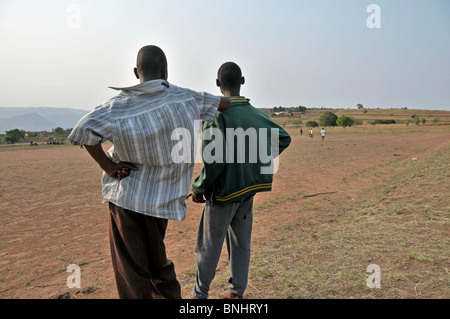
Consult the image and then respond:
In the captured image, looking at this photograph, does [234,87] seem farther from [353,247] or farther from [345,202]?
[345,202]

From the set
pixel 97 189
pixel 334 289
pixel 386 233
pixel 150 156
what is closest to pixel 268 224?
pixel 386 233

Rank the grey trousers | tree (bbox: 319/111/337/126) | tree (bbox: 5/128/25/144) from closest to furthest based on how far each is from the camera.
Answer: the grey trousers → tree (bbox: 5/128/25/144) → tree (bbox: 319/111/337/126)

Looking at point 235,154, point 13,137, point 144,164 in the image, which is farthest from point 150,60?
point 13,137

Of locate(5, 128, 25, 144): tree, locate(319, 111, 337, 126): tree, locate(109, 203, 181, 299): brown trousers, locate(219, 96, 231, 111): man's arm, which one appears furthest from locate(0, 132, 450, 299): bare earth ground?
locate(319, 111, 337, 126): tree

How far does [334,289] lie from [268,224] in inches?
128

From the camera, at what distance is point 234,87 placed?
264 cm

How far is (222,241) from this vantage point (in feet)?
8.47

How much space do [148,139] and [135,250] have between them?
72cm

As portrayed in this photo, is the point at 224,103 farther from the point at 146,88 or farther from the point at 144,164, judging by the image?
the point at 144,164

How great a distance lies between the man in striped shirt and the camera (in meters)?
1.97

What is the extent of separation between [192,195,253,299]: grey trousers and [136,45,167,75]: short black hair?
1.07 m

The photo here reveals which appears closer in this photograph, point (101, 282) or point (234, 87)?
point (234, 87)

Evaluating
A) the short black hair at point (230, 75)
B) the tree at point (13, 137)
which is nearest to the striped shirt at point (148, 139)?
the short black hair at point (230, 75)

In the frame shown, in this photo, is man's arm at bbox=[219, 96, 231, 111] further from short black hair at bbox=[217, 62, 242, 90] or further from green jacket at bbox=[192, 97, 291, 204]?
short black hair at bbox=[217, 62, 242, 90]
